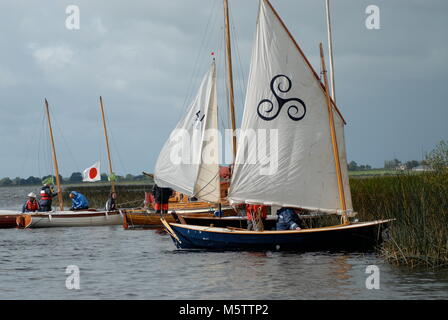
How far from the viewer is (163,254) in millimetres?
31234

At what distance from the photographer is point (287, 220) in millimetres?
29391

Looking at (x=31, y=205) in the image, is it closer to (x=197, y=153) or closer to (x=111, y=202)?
(x=111, y=202)

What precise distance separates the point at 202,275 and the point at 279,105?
8.11 metres

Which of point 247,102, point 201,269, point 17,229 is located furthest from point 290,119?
point 17,229

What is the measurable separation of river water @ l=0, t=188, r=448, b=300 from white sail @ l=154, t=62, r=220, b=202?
3541 mm

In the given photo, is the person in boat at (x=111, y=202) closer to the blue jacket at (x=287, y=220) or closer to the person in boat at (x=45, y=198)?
the person in boat at (x=45, y=198)

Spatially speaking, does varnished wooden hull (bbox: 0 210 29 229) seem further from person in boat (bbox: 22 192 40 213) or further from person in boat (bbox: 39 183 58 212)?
person in boat (bbox: 39 183 58 212)

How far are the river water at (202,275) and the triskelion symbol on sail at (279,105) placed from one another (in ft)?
17.3

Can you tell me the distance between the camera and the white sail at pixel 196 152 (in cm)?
3500

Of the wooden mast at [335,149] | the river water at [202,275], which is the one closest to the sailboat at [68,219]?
the river water at [202,275]

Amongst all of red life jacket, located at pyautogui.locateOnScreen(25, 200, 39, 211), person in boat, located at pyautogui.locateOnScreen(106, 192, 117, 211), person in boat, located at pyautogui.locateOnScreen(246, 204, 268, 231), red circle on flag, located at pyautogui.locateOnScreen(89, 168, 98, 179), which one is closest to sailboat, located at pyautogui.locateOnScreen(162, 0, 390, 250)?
person in boat, located at pyautogui.locateOnScreen(246, 204, 268, 231)

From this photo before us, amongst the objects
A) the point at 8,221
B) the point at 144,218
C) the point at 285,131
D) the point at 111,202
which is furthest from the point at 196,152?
the point at 8,221
